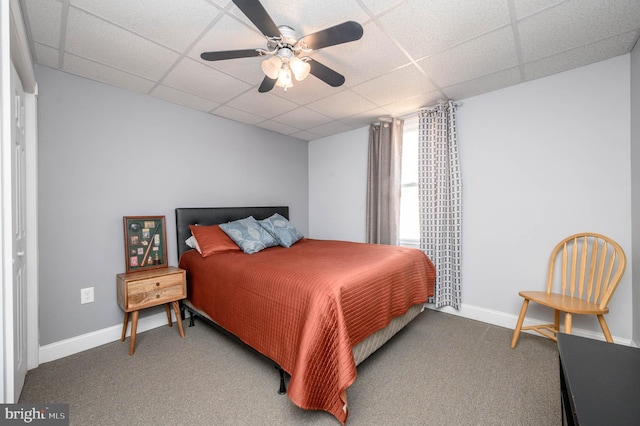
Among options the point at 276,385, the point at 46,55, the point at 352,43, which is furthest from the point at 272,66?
the point at 276,385

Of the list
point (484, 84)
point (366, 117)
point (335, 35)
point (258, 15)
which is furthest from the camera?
point (366, 117)

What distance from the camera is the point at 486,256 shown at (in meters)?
2.73

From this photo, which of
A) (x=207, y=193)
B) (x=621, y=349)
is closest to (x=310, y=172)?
(x=207, y=193)

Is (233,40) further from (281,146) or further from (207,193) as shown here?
(281,146)

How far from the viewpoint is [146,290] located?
7.14 feet

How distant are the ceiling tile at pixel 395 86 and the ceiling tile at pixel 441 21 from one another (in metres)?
0.37

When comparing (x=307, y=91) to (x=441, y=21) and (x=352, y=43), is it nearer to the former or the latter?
(x=352, y=43)

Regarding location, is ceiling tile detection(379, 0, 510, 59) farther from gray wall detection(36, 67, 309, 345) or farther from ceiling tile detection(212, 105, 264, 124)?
gray wall detection(36, 67, 309, 345)

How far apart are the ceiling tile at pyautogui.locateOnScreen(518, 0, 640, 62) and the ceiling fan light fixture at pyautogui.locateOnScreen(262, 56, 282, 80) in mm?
1613

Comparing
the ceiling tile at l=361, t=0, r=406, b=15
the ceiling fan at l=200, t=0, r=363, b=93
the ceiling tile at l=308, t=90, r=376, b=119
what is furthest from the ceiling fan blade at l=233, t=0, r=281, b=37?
the ceiling tile at l=308, t=90, r=376, b=119

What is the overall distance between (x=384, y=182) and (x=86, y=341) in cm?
350

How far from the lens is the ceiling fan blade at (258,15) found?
1221 mm

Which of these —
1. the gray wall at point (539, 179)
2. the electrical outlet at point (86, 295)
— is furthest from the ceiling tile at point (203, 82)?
the gray wall at point (539, 179)

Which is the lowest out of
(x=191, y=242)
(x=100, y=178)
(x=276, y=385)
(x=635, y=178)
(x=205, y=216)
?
(x=276, y=385)
